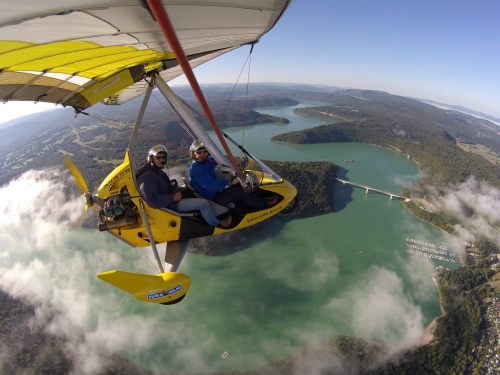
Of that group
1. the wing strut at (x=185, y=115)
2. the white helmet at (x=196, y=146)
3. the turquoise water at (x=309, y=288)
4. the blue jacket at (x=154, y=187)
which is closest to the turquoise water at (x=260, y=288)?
the turquoise water at (x=309, y=288)

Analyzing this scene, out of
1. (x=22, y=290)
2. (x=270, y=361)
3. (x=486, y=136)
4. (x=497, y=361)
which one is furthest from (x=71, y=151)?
(x=486, y=136)

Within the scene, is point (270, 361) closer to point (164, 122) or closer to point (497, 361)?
point (497, 361)

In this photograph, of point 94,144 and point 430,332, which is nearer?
point 430,332

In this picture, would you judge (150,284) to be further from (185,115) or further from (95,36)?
(95,36)

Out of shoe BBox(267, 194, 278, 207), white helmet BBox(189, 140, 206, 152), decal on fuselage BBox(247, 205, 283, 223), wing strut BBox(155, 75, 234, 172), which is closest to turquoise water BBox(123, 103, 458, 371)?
decal on fuselage BBox(247, 205, 283, 223)

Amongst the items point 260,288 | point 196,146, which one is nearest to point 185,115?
point 196,146

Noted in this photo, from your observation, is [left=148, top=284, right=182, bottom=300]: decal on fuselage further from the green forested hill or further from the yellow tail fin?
the green forested hill

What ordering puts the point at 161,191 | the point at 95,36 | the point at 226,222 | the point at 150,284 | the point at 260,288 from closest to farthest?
the point at 95,36 < the point at 150,284 < the point at 161,191 < the point at 226,222 < the point at 260,288
